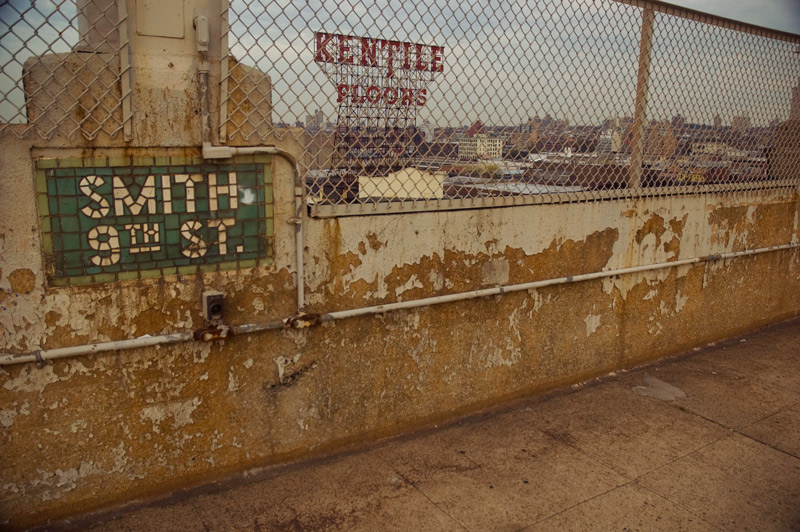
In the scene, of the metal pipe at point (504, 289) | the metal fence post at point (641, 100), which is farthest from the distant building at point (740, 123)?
the metal fence post at point (641, 100)

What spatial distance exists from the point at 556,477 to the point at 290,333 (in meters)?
1.67

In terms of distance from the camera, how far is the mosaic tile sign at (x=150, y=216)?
2.69 metres

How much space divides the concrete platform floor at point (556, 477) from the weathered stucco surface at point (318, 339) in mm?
169

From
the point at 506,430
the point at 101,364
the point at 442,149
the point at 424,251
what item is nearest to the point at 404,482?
the point at 506,430

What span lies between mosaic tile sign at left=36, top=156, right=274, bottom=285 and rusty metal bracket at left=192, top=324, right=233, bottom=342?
29 centimetres

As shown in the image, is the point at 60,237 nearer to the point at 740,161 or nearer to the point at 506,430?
the point at 506,430

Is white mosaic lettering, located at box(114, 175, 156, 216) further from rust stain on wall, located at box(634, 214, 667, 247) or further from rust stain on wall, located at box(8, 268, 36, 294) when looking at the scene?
rust stain on wall, located at box(634, 214, 667, 247)

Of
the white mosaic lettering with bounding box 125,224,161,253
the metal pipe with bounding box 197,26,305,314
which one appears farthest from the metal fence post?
the white mosaic lettering with bounding box 125,224,161,253

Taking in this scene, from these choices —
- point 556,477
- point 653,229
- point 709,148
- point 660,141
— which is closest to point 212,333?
point 556,477

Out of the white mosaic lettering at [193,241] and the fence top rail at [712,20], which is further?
the fence top rail at [712,20]

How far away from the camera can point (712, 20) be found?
4.97 meters

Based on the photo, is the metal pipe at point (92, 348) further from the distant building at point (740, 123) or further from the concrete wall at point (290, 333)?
the distant building at point (740, 123)

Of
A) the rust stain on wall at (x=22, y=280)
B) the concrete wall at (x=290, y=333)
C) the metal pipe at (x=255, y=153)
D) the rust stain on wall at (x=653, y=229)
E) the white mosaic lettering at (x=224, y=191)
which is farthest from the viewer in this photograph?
the rust stain on wall at (x=653, y=229)

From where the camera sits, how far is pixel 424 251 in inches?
146
